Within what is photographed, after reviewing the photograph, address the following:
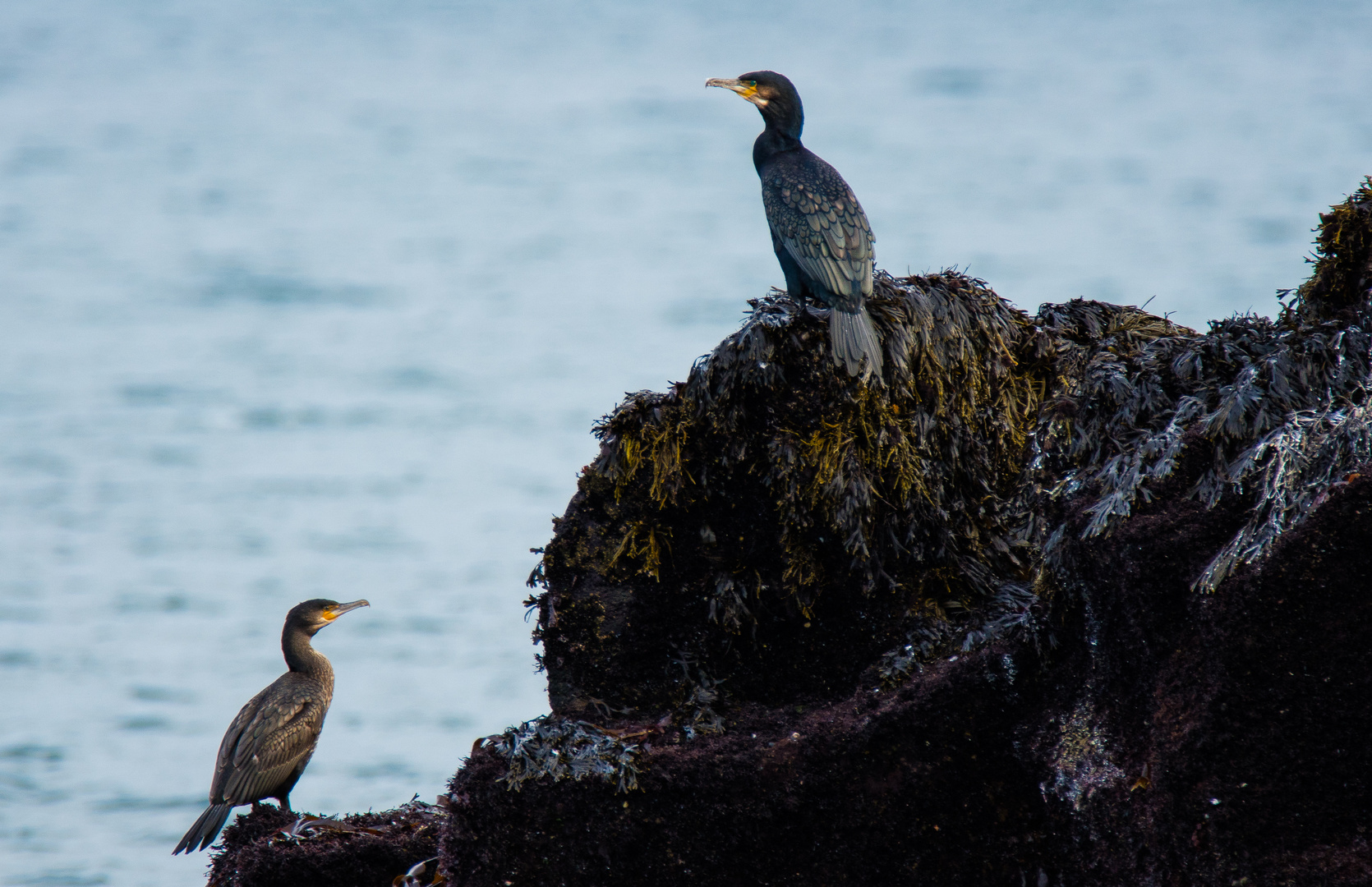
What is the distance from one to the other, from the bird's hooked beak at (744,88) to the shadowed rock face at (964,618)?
1302mm

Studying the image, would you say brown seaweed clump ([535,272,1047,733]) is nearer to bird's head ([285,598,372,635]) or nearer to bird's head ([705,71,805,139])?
bird's head ([705,71,805,139])

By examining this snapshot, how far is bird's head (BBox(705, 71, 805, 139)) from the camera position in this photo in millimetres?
5574

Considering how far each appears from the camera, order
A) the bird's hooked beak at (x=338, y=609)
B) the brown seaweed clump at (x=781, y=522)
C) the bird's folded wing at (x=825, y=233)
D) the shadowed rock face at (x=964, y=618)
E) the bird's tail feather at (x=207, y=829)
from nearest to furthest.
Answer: the shadowed rock face at (x=964, y=618), the brown seaweed clump at (x=781, y=522), the bird's folded wing at (x=825, y=233), the bird's tail feather at (x=207, y=829), the bird's hooked beak at (x=338, y=609)

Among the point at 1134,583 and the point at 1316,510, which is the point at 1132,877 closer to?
the point at 1134,583

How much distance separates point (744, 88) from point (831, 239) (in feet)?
3.56

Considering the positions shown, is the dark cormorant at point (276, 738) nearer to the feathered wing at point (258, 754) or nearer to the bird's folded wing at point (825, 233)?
the feathered wing at point (258, 754)

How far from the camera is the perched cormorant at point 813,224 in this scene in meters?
4.56

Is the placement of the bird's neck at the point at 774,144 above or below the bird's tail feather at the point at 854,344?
above

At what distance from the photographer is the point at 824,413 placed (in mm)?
4555

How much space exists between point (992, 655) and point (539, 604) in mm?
1846

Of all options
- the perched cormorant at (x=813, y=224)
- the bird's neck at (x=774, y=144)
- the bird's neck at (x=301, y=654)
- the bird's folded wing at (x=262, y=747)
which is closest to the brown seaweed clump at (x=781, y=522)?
the perched cormorant at (x=813, y=224)

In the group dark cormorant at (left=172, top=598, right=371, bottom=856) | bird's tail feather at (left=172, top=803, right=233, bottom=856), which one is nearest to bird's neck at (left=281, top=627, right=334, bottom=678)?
dark cormorant at (left=172, top=598, right=371, bottom=856)

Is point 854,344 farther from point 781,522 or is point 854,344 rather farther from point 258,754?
point 258,754

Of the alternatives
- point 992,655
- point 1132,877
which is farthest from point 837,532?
point 1132,877
